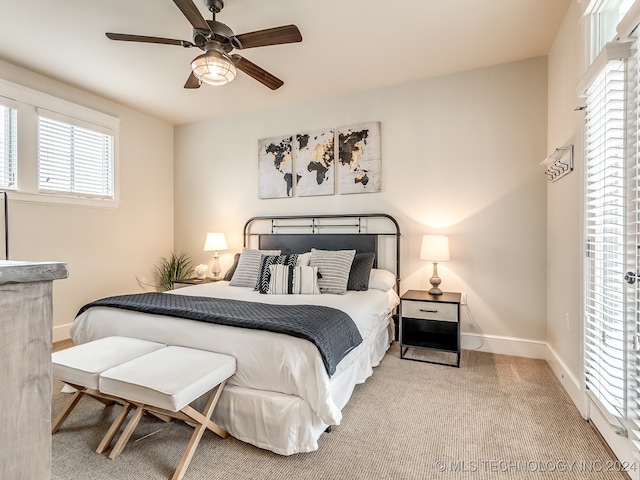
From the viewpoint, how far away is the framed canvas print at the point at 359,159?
147 inches

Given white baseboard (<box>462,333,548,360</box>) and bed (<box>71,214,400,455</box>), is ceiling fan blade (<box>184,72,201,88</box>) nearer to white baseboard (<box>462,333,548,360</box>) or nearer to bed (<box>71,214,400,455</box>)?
bed (<box>71,214,400,455</box>)

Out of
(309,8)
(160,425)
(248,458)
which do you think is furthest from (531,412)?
(309,8)

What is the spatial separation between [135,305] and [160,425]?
810 millimetres

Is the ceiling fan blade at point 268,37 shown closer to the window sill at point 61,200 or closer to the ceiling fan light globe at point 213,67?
the ceiling fan light globe at point 213,67

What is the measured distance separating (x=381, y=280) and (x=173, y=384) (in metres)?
2.20

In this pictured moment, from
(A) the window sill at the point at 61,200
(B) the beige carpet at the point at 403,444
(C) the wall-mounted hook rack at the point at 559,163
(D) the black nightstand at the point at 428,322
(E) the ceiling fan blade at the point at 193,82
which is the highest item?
(E) the ceiling fan blade at the point at 193,82

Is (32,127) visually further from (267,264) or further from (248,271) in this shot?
(267,264)

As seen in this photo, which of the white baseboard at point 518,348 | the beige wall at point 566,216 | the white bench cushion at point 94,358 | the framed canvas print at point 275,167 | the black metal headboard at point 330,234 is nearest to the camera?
the white bench cushion at point 94,358

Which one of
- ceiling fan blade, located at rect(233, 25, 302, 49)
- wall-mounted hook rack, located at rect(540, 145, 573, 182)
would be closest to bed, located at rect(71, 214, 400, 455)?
wall-mounted hook rack, located at rect(540, 145, 573, 182)

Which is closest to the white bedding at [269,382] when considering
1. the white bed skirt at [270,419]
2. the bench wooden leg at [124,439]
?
the white bed skirt at [270,419]

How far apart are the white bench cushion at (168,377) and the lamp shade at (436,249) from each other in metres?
2.07

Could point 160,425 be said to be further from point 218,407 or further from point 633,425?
point 633,425

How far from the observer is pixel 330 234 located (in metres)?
3.92

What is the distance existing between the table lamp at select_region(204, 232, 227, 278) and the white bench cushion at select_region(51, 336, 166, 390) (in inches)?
84.6
